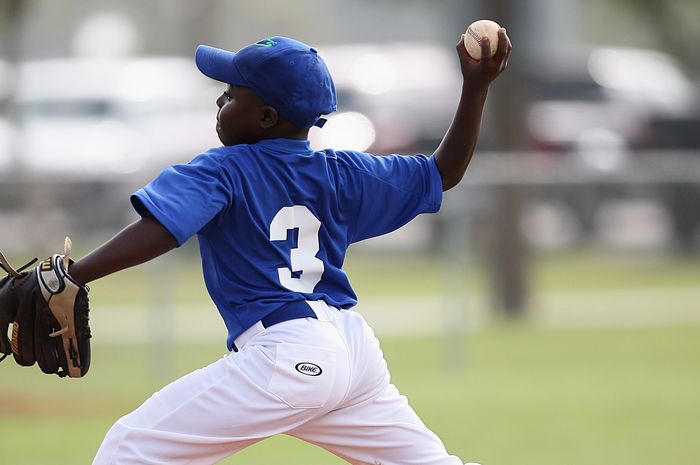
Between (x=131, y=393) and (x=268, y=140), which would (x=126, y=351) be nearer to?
(x=131, y=393)

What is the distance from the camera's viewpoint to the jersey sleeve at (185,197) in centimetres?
363

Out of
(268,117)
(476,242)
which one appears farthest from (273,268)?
(476,242)

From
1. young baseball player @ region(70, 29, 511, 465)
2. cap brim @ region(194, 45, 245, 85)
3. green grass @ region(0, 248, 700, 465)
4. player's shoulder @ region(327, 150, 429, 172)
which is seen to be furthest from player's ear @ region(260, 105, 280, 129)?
green grass @ region(0, 248, 700, 465)

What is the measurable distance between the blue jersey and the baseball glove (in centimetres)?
32

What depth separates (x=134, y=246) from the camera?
3633 millimetres

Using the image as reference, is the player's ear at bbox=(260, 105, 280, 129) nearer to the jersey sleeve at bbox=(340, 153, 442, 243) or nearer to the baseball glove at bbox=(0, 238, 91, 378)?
the jersey sleeve at bbox=(340, 153, 442, 243)

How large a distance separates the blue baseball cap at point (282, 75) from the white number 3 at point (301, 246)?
→ 0.98 ft

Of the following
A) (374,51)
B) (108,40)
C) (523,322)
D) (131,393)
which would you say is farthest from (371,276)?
(108,40)

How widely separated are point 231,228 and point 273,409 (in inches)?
21.2

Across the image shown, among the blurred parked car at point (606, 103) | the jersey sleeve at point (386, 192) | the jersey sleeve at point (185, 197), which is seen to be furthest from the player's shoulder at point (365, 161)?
the blurred parked car at point (606, 103)

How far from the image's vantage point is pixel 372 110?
20547mm

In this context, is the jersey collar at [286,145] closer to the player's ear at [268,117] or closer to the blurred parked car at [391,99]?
the player's ear at [268,117]

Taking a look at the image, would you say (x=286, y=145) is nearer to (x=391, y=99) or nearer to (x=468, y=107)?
(x=468, y=107)

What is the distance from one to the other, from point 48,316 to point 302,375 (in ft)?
2.43
